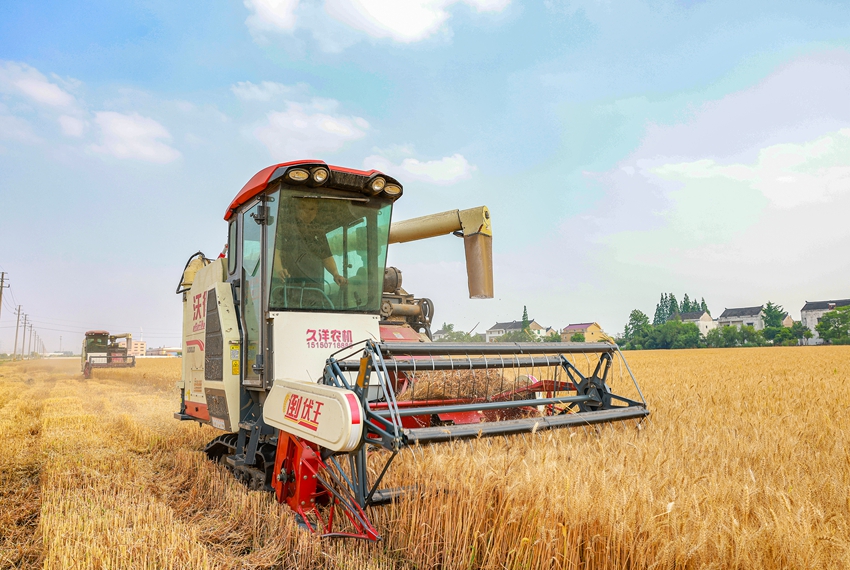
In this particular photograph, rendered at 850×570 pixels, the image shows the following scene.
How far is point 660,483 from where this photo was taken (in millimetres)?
2721

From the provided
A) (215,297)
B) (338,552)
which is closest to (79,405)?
(215,297)

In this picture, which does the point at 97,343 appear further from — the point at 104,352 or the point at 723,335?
the point at 723,335

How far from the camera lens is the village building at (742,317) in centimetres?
9762

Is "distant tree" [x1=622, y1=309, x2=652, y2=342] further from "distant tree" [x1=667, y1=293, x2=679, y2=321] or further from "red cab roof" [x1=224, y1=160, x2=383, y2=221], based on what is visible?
"red cab roof" [x1=224, y1=160, x2=383, y2=221]

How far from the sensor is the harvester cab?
25.7 meters

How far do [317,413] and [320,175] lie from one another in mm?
1985

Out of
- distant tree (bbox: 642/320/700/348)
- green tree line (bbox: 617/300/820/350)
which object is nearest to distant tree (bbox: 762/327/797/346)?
green tree line (bbox: 617/300/820/350)

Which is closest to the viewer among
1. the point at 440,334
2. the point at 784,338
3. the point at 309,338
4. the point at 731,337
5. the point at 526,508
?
the point at 526,508

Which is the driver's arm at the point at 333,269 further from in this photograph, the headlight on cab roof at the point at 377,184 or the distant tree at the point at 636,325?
the distant tree at the point at 636,325

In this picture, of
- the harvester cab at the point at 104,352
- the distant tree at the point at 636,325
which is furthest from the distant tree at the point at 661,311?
the harvester cab at the point at 104,352

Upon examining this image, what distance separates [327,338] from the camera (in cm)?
446

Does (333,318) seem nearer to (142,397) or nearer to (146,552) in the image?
(146,552)

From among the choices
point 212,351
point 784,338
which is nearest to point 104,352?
point 212,351

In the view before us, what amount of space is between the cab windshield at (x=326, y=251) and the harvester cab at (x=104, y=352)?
2472 cm
